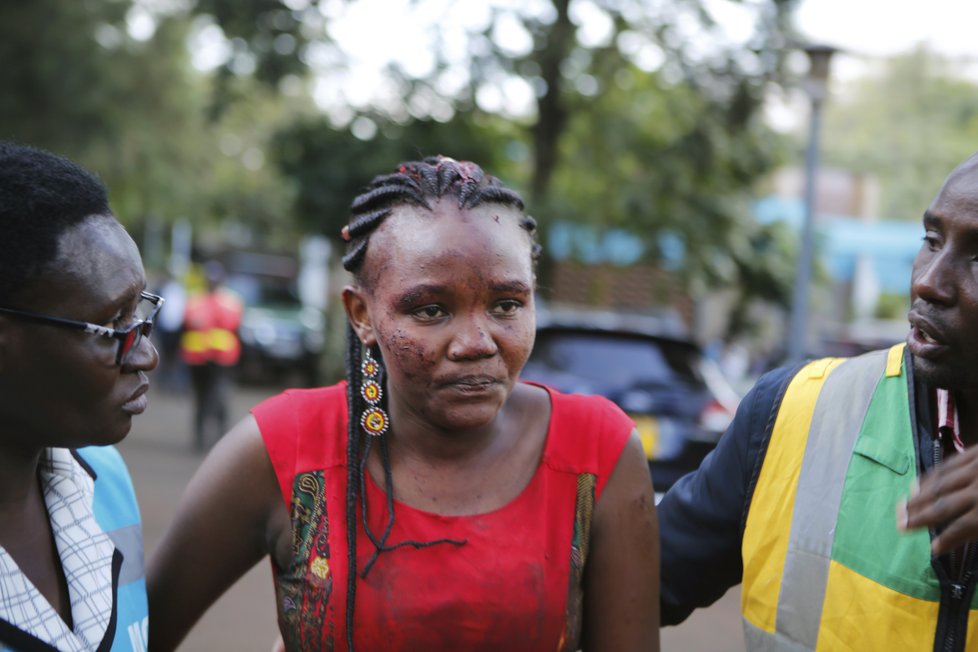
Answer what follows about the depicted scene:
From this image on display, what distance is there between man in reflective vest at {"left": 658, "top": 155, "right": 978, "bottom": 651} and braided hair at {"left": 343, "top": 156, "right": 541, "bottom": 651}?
60 cm

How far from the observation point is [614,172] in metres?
10.7

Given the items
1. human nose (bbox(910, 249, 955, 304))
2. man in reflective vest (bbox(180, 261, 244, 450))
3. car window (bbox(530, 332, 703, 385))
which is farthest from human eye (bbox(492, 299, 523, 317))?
man in reflective vest (bbox(180, 261, 244, 450))

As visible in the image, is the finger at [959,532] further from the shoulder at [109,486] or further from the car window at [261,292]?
the car window at [261,292]

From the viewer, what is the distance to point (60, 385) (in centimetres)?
170

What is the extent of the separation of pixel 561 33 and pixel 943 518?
341 inches

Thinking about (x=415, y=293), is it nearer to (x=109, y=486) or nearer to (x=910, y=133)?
(x=109, y=486)

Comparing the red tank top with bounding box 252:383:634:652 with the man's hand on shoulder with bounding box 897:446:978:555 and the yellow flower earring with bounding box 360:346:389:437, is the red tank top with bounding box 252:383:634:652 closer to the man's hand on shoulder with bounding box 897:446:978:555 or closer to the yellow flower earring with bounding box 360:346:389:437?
the yellow flower earring with bounding box 360:346:389:437

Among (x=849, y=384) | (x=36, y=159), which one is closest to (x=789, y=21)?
(x=849, y=384)

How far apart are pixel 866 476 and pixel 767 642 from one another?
38 centimetres

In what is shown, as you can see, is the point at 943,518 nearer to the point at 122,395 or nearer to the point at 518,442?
the point at 518,442

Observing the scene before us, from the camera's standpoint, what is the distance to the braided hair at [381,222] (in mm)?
1965

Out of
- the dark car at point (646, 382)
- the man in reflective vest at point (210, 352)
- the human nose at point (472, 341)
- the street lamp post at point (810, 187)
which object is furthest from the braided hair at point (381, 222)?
the man in reflective vest at point (210, 352)

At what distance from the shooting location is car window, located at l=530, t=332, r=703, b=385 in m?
6.68

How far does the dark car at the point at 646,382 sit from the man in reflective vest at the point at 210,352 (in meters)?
4.92
